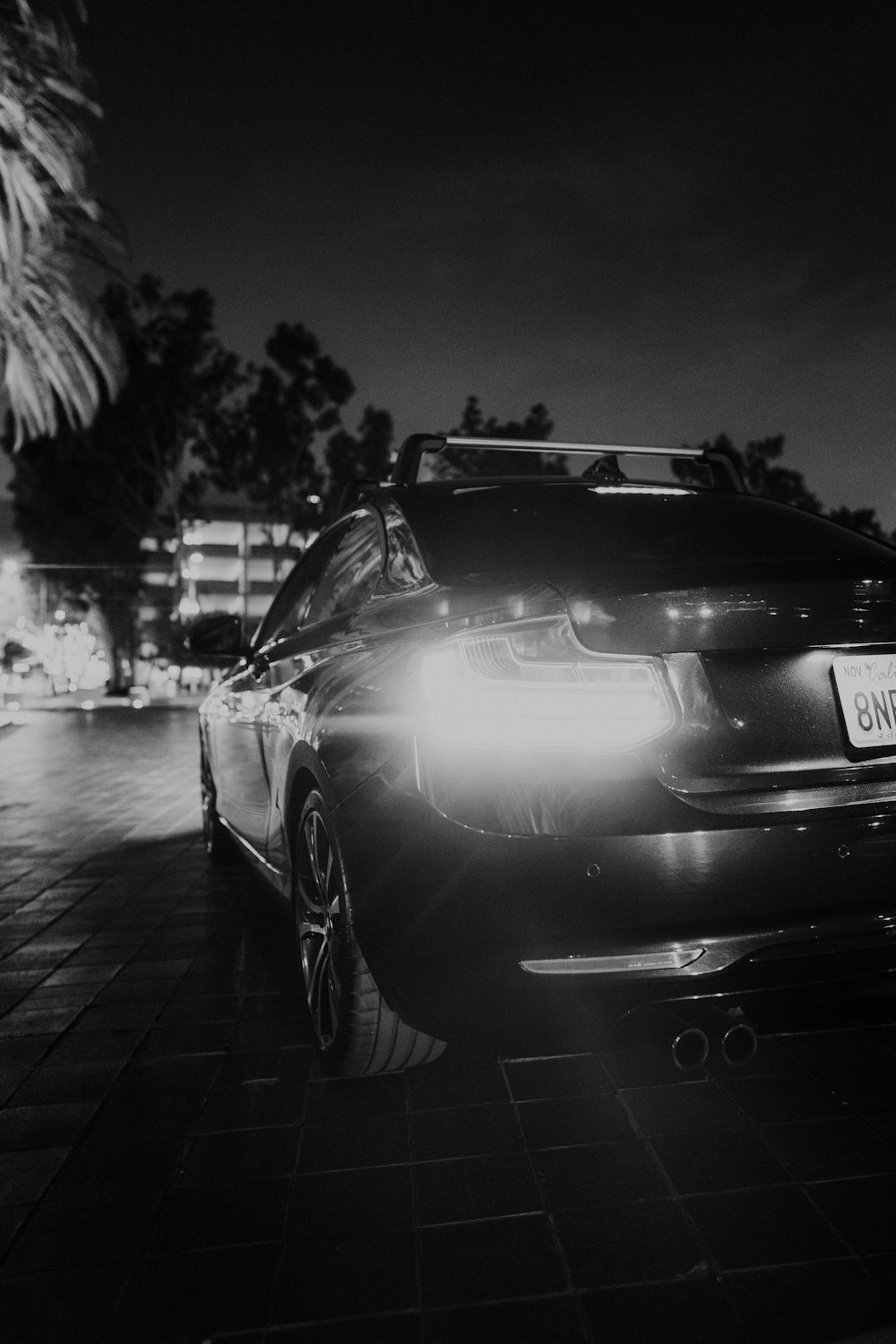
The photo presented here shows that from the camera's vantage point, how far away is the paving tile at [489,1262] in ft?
6.48

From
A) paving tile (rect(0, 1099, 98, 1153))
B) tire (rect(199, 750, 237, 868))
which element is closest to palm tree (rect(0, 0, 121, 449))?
tire (rect(199, 750, 237, 868))

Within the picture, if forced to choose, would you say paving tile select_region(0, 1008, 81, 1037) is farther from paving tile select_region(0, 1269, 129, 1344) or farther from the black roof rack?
the black roof rack

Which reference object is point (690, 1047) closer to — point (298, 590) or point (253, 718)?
point (253, 718)

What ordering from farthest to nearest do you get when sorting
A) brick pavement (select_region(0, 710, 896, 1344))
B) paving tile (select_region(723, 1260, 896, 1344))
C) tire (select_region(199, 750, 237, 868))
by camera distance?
tire (select_region(199, 750, 237, 868)) < brick pavement (select_region(0, 710, 896, 1344)) < paving tile (select_region(723, 1260, 896, 1344))

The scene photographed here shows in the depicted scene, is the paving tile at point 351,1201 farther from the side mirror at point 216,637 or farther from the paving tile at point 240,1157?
the side mirror at point 216,637

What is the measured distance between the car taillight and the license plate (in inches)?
14.6

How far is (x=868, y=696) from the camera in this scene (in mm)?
2244

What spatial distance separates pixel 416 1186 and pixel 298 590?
8.81 feet

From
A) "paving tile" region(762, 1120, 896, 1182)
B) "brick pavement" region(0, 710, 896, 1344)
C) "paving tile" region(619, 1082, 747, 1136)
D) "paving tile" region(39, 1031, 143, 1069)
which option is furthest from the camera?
"paving tile" region(39, 1031, 143, 1069)

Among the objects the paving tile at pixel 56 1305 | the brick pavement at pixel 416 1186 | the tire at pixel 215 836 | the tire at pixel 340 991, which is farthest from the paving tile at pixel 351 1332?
the tire at pixel 215 836

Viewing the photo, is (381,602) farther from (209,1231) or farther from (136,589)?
(136,589)

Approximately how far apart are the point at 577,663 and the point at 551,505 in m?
1.17

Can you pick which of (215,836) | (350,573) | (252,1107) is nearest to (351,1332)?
(252,1107)

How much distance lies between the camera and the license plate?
7.30 ft
